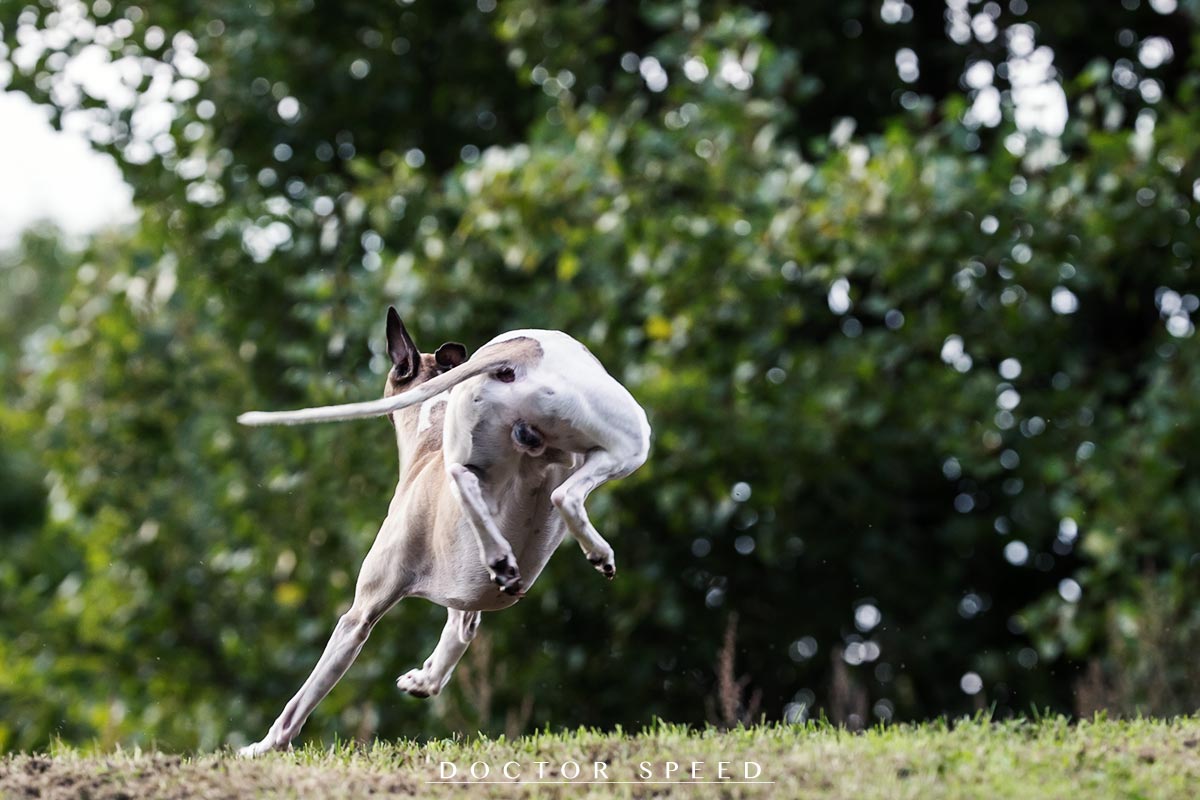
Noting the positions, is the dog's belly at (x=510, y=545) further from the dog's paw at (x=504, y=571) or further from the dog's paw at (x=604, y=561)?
the dog's paw at (x=604, y=561)

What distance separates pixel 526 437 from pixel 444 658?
3.60 ft

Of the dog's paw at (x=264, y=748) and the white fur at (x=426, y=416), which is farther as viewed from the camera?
the white fur at (x=426, y=416)

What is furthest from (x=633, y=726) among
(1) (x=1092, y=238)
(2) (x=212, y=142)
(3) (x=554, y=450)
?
(3) (x=554, y=450)

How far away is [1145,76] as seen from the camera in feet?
41.3

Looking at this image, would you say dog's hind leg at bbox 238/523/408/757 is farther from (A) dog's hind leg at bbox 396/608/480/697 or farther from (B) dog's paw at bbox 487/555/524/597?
(B) dog's paw at bbox 487/555/524/597

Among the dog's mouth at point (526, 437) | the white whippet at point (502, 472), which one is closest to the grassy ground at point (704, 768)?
the white whippet at point (502, 472)

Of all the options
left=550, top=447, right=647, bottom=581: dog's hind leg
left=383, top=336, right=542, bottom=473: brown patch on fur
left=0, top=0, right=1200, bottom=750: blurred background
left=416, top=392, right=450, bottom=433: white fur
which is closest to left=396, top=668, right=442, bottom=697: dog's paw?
left=383, top=336, right=542, bottom=473: brown patch on fur

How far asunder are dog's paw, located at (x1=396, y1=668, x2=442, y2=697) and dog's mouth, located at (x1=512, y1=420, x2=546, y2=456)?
1.10 metres

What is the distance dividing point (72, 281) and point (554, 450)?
9.54 meters

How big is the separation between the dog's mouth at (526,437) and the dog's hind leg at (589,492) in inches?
6.2

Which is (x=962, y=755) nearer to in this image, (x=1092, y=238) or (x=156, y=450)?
(x=1092, y=238)

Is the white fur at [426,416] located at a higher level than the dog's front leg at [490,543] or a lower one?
lower

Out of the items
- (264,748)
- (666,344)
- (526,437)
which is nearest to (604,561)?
(526,437)

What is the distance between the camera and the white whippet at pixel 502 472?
4.70 meters
